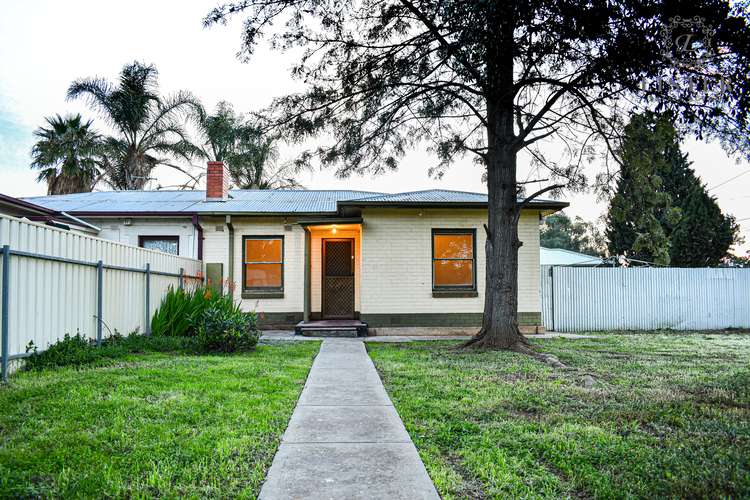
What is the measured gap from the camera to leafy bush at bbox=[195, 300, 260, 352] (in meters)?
8.56

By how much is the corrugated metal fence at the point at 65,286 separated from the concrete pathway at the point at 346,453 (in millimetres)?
3549

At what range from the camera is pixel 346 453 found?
3402mm

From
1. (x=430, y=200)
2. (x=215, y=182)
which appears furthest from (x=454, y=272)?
(x=215, y=182)

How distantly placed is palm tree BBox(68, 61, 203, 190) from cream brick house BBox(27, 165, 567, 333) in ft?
28.1

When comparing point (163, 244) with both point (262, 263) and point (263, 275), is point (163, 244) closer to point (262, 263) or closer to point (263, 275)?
point (262, 263)

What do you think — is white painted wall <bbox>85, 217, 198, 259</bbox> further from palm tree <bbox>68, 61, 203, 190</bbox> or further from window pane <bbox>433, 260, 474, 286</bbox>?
palm tree <bbox>68, 61, 203, 190</bbox>

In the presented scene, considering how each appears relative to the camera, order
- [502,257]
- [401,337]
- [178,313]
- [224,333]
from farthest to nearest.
→ [401,337]
[178,313]
[502,257]
[224,333]

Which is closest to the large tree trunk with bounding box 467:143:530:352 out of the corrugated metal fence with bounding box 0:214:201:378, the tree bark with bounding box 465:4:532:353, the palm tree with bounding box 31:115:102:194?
the tree bark with bounding box 465:4:532:353

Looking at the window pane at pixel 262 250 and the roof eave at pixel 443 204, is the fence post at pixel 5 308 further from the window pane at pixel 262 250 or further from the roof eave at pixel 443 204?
the window pane at pixel 262 250

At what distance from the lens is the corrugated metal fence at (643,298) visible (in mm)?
14555

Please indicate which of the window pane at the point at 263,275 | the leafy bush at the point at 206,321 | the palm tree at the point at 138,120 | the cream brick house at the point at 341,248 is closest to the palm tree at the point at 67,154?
the palm tree at the point at 138,120

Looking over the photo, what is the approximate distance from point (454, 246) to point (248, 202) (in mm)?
6822

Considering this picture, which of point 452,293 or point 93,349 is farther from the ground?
point 452,293

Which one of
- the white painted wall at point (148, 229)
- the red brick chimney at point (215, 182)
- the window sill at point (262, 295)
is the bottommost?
the window sill at point (262, 295)
